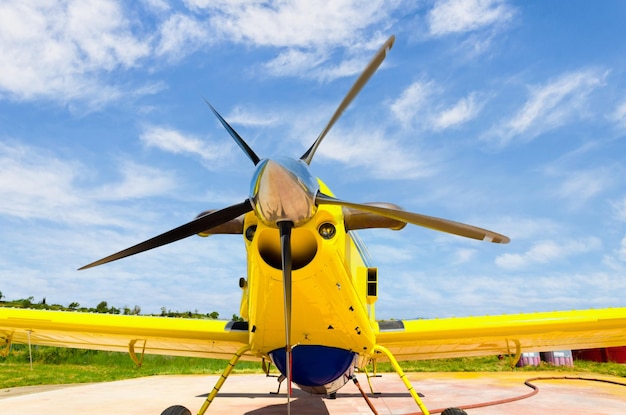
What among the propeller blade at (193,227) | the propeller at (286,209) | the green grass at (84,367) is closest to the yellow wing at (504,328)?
the propeller at (286,209)

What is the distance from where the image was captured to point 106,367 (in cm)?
2278

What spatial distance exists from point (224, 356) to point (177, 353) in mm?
1331

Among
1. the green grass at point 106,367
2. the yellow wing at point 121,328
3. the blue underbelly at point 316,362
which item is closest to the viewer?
the blue underbelly at point 316,362

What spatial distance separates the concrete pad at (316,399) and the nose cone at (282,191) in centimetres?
640

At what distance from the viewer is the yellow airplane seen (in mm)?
4660

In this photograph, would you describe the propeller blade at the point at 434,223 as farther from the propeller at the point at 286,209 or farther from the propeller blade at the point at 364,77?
the propeller blade at the point at 364,77

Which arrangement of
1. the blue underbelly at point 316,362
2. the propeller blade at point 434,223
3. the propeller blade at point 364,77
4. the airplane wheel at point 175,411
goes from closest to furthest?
1. the propeller blade at point 434,223
2. the propeller blade at point 364,77
3. the airplane wheel at point 175,411
4. the blue underbelly at point 316,362

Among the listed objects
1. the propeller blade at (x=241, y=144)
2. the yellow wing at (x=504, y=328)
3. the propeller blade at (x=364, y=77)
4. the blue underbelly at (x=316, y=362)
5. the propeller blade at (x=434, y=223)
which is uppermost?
the propeller blade at (x=364, y=77)

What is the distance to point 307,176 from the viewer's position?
175 inches

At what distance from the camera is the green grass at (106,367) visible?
17016 mm

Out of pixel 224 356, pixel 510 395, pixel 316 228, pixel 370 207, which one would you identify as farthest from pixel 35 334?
pixel 510 395

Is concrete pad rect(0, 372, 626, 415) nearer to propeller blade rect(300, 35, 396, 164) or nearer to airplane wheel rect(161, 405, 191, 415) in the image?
airplane wheel rect(161, 405, 191, 415)

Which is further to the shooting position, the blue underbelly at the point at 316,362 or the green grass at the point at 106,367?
the green grass at the point at 106,367

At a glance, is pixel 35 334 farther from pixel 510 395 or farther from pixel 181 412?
pixel 510 395
